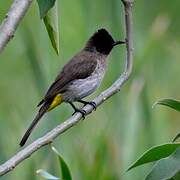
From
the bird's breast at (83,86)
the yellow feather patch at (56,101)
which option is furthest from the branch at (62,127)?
the bird's breast at (83,86)

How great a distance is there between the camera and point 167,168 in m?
1.19

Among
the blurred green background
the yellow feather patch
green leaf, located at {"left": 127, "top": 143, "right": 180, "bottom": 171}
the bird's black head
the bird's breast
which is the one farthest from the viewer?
the bird's black head

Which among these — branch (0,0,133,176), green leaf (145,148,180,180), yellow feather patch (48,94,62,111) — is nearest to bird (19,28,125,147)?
yellow feather patch (48,94,62,111)

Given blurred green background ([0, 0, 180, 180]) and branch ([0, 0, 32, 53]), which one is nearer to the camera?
branch ([0, 0, 32, 53])

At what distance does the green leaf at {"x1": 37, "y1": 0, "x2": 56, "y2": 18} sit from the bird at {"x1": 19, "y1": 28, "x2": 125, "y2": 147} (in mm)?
1068

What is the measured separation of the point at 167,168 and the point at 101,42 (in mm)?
1887

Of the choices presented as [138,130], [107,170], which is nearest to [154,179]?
[107,170]

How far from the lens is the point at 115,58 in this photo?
250cm

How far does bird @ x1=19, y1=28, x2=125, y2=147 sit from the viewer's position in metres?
2.61

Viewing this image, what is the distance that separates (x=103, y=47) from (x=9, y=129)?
2.49ft

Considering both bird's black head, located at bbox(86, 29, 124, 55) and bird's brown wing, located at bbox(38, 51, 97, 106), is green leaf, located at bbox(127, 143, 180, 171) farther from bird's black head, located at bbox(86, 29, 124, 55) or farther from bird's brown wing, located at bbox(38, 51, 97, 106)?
bird's black head, located at bbox(86, 29, 124, 55)

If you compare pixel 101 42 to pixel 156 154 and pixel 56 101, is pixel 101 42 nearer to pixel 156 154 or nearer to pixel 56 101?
pixel 56 101

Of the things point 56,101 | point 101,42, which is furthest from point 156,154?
point 101,42

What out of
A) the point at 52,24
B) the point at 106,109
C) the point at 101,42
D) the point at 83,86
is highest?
the point at 52,24
